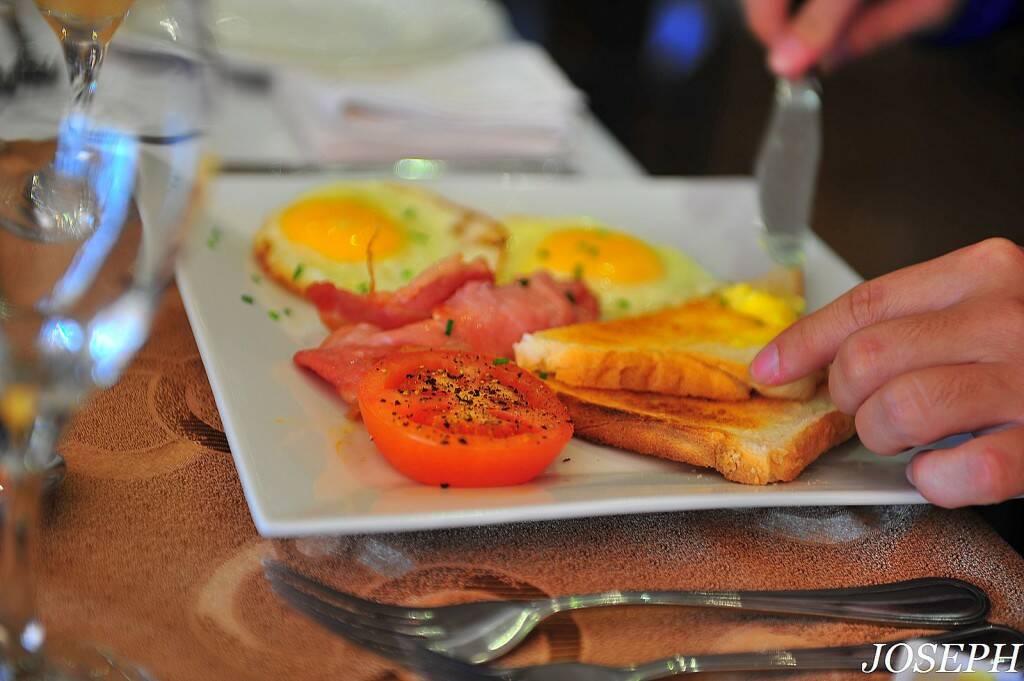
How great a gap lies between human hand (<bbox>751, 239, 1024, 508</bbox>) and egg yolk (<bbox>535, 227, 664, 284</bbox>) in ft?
2.41

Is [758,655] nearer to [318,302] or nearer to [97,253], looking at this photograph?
[97,253]

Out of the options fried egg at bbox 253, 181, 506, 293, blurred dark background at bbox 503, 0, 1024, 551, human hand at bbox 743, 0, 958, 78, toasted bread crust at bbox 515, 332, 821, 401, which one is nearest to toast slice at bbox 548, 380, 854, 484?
toasted bread crust at bbox 515, 332, 821, 401

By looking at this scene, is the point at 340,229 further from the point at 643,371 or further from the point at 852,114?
the point at 852,114

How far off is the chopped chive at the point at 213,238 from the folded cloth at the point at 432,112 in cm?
63

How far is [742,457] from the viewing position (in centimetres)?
162

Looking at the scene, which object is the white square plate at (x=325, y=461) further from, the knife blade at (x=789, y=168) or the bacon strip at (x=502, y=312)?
the bacon strip at (x=502, y=312)

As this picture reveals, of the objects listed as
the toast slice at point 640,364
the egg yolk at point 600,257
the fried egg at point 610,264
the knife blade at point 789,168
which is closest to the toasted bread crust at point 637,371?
the toast slice at point 640,364

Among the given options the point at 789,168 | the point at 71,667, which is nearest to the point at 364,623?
the point at 71,667

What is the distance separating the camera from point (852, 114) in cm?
538

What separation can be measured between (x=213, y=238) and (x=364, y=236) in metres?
0.32

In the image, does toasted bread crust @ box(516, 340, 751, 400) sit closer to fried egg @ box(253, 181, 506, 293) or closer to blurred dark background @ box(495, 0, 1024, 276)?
fried egg @ box(253, 181, 506, 293)

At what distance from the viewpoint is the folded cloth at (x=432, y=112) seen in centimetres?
290

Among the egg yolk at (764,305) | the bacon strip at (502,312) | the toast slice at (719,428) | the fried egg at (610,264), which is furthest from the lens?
the fried egg at (610,264)

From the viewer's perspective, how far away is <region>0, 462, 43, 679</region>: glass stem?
0.99m
